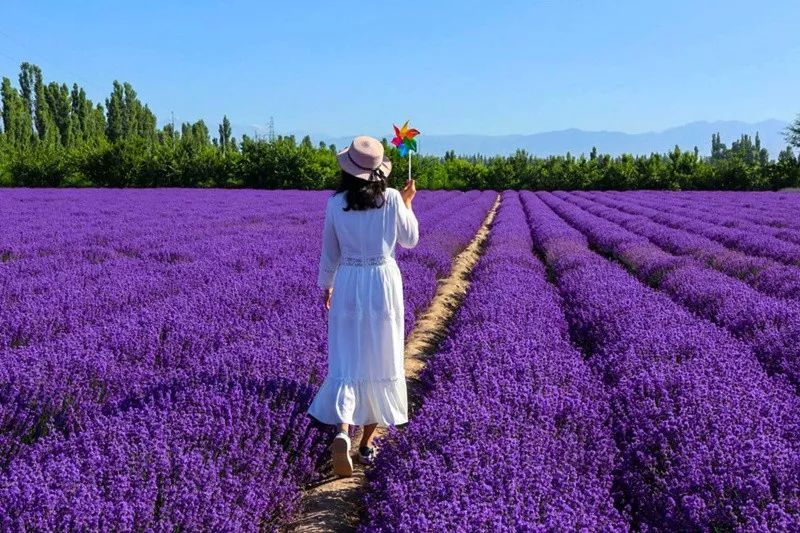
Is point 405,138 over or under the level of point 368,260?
over

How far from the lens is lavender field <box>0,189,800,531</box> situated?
1.88m

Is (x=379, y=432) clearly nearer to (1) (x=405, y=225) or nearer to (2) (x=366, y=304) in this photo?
(2) (x=366, y=304)

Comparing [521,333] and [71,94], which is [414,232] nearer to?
[521,333]

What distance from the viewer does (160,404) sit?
8.41 ft

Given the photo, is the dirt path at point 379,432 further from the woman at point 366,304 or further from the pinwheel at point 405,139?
the pinwheel at point 405,139

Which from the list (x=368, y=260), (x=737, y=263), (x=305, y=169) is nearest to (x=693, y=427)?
(x=368, y=260)

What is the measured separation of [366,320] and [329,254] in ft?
1.30

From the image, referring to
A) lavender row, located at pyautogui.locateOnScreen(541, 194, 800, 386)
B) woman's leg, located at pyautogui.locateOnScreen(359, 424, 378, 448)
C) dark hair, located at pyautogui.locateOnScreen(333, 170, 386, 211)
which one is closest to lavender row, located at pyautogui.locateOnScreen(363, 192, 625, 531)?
woman's leg, located at pyautogui.locateOnScreen(359, 424, 378, 448)

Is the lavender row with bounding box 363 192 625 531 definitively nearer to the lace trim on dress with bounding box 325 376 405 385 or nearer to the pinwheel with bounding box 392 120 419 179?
the lace trim on dress with bounding box 325 376 405 385

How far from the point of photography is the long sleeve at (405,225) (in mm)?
2801

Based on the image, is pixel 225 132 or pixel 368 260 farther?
pixel 225 132

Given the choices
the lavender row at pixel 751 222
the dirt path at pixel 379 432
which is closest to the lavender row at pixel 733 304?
the dirt path at pixel 379 432

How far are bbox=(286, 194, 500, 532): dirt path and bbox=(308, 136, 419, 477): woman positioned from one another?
186 mm

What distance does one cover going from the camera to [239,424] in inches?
95.7
